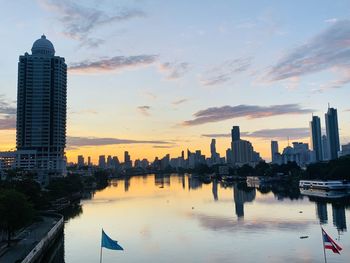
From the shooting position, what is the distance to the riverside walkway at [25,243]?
32.4 m

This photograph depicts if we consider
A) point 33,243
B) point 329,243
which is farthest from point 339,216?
point 33,243

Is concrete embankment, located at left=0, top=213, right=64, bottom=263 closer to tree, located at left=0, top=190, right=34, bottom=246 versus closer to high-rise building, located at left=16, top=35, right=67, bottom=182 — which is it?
tree, located at left=0, top=190, right=34, bottom=246

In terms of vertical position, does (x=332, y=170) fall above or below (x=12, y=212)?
above

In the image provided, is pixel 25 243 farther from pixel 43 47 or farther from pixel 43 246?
pixel 43 47

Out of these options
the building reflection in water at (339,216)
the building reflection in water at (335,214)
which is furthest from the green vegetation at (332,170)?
the building reflection in water at (339,216)

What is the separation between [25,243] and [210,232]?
2424cm

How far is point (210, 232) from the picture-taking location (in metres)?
52.5

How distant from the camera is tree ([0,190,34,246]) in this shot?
1465 inches

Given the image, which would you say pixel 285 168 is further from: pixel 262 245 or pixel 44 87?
pixel 262 245

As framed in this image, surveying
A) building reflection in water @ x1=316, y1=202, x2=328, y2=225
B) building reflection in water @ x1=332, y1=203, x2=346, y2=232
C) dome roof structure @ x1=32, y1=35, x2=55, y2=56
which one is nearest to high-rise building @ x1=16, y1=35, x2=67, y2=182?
dome roof structure @ x1=32, y1=35, x2=55, y2=56

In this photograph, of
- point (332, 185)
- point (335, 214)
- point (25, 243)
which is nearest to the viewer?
point (25, 243)

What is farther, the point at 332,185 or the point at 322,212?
the point at 332,185

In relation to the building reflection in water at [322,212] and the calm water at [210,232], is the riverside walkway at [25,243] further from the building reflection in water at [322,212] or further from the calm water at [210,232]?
the building reflection in water at [322,212]

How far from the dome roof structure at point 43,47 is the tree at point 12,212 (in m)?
119
